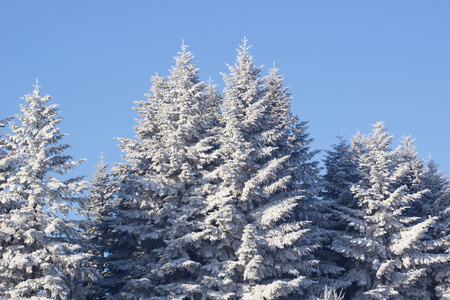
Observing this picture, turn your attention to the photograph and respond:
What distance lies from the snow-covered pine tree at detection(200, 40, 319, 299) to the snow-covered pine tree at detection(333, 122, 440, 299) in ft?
11.8

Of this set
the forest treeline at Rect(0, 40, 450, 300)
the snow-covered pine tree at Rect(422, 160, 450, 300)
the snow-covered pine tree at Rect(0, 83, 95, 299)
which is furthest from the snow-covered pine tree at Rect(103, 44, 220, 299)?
the snow-covered pine tree at Rect(422, 160, 450, 300)

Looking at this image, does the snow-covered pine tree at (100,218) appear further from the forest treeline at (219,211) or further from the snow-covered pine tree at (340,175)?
the snow-covered pine tree at (340,175)

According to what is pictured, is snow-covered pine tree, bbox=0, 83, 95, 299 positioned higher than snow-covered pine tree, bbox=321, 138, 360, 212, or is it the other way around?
snow-covered pine tree, bbox=321, 138, 360, 212

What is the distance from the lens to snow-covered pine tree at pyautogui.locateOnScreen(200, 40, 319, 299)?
26031mm

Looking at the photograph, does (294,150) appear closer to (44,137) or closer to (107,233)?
(107,233)

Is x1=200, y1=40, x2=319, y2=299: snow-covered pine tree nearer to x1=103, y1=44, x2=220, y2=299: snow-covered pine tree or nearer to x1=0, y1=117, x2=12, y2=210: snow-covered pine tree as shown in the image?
x1=103, y1=44, x2=220, y2=299: snow-covered pine tree

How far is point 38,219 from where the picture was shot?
2258 cm

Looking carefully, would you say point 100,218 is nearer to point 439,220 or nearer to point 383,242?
→ point 383,242

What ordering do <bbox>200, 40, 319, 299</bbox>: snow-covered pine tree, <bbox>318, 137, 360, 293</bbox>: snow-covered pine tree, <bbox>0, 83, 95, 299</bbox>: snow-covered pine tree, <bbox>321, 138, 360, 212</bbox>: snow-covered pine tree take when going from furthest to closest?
1. <bbox>321, 138, 360, 212</bbox>: snow-covered pine tree
2. <bbox>318, 137, 360, 293</bbox>: snow-covered pine tree
3. <bbox>200, 40, 319, 299</bbox>: snow-covered pine tree
4. <bbox>0, 83, 95, 299</bbox>: snow-covered pine tree

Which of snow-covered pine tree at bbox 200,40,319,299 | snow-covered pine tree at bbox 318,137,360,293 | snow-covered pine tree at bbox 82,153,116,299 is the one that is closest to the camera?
snow-covered pine tree at bbox 200,40,319,299

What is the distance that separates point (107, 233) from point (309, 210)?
12.8m

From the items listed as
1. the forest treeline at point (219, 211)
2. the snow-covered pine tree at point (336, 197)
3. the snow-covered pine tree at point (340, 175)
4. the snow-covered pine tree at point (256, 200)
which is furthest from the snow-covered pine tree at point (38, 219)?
the snow-covered pine tree at point (340, 175)

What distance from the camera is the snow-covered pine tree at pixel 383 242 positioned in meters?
30.3

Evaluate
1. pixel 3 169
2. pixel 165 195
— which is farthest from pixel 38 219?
pixel 165 195
